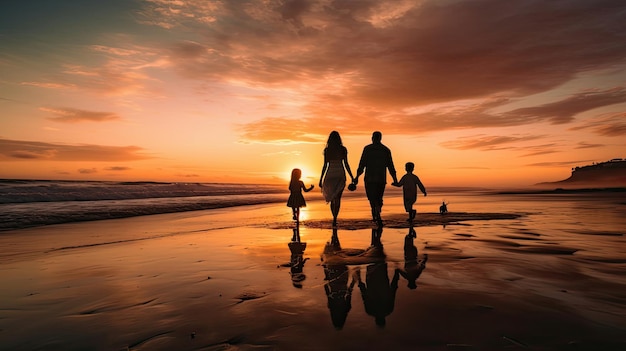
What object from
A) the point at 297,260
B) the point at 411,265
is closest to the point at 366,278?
the point at 411,265

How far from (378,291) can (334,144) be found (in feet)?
24.1

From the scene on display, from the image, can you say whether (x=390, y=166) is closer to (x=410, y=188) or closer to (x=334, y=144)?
(x=410, y=188)

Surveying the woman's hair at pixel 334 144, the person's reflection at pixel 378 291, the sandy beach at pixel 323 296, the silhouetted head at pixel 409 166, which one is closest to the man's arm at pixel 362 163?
the woman's hair at pixel 334 144

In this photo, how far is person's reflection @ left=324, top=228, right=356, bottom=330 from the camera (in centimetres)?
331

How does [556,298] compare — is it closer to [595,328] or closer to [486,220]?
[595,328]

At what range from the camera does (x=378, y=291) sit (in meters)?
4.09

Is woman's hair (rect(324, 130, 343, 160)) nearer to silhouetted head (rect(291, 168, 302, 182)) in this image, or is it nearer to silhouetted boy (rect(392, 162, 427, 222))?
silhouetted boy (rect(392, 162, 427, 222))

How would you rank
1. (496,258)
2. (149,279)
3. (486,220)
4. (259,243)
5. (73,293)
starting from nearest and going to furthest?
(73,293) → (149,279) → (496,258) → (259,243) → (486,220)

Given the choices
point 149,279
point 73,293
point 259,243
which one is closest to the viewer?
point 73,293

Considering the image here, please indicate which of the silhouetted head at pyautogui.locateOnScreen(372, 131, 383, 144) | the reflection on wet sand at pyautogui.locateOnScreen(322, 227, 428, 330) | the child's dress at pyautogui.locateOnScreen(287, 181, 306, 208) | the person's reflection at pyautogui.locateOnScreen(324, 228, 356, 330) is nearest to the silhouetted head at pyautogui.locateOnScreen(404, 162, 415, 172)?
the silhouetted head at pyautogui.locateOnScreen(372, 131, 383, 144)

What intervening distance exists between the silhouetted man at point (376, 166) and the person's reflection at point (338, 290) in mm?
5237

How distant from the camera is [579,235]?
8633 millimetres

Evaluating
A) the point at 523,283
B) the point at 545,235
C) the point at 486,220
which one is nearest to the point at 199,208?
the point at 486,220

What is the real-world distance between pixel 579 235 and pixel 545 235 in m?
0.85
